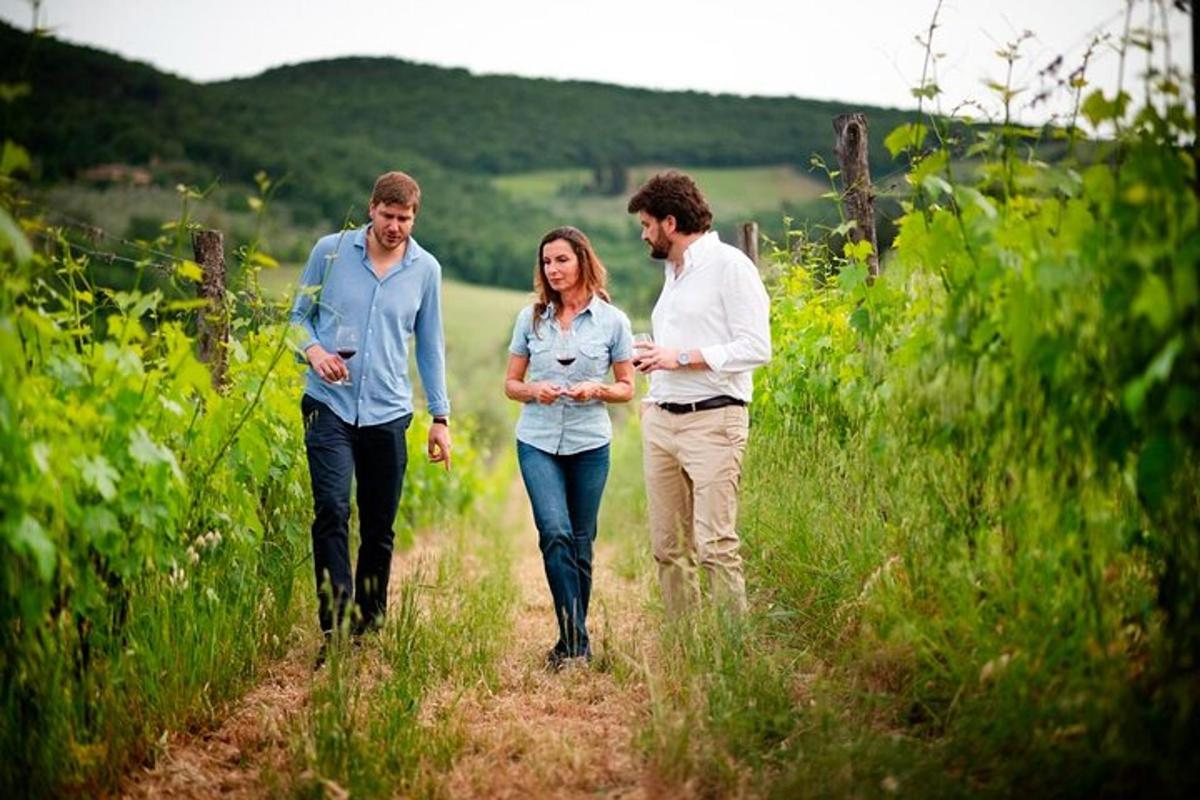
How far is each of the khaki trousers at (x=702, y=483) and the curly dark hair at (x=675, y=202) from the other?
867 mm

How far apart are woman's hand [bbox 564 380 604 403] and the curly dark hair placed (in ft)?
2.88

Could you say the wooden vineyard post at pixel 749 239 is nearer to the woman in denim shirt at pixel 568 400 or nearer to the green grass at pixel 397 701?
the woman in denim shirt at pixel 568 400

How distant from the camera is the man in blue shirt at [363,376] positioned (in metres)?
4.68

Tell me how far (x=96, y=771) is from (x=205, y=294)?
2958mm

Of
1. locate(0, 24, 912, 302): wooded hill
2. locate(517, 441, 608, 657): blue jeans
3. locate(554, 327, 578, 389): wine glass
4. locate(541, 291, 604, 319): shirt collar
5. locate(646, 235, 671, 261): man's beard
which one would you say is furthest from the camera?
locate(0, 24, 912, 302): wooded hill

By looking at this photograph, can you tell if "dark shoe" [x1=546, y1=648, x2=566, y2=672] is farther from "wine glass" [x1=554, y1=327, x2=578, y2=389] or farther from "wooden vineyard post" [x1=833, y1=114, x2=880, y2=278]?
"wooden vineyard post" [x1=833, y1=114, x2=880, y2=278]

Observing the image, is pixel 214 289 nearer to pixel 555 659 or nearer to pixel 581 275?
pixel 581 275

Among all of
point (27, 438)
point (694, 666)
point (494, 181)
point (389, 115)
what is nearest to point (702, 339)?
point (694, 666)

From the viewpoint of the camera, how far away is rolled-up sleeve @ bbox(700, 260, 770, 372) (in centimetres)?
437

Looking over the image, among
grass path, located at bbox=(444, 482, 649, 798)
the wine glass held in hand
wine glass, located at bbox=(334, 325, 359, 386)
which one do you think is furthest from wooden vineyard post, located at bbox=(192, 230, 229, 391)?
the wine glass held in hand

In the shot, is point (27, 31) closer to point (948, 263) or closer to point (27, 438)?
point (27, 438)

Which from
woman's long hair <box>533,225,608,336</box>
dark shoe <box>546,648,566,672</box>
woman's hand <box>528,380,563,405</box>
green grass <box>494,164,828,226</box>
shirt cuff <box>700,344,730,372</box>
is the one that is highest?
green grass <box>494,164,828,226</box>

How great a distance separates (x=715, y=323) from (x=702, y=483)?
28.4 inches

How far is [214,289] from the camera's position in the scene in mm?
5547
